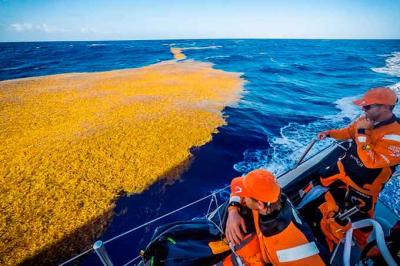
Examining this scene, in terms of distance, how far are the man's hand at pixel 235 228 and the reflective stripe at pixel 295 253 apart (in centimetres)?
41

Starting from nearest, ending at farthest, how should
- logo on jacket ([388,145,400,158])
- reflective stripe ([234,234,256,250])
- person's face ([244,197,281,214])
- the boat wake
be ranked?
person's face ([244,197,281,214]), reflective stripe ([234,234,256,250]), logo on jacket ([388,145,400,158]), the boat wake

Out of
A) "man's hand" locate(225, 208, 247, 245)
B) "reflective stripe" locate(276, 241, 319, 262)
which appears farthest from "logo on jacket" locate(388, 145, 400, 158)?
"man's hand" locate(225, 208, 247, 245)

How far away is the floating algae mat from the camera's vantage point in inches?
218

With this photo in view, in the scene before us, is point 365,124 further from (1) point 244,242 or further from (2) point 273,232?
(1) point 244,242

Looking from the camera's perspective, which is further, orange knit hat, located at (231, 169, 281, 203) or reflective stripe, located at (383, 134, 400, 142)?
reflective stripe, located at (383, 134, 400, 142)

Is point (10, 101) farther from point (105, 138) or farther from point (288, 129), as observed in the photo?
point (288, 129)

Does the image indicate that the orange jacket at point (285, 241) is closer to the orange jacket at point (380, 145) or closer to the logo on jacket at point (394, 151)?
the orange jacket at point (380, 145)

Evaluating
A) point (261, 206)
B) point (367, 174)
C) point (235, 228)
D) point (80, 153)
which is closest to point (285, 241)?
point (261, 206)

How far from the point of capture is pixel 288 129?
11.9 m

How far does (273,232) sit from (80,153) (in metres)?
7.65

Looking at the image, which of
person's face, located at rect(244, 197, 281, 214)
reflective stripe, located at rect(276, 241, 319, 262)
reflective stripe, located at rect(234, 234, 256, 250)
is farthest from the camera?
reflective stripe, located at rect(234, 234, 256, 250)

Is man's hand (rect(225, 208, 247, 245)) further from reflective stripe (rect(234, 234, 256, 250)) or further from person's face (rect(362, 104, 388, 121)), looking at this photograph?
person's face (rect(362, 104, 388, 121))

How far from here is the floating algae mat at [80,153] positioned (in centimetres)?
554

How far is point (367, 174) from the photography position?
323 cm
